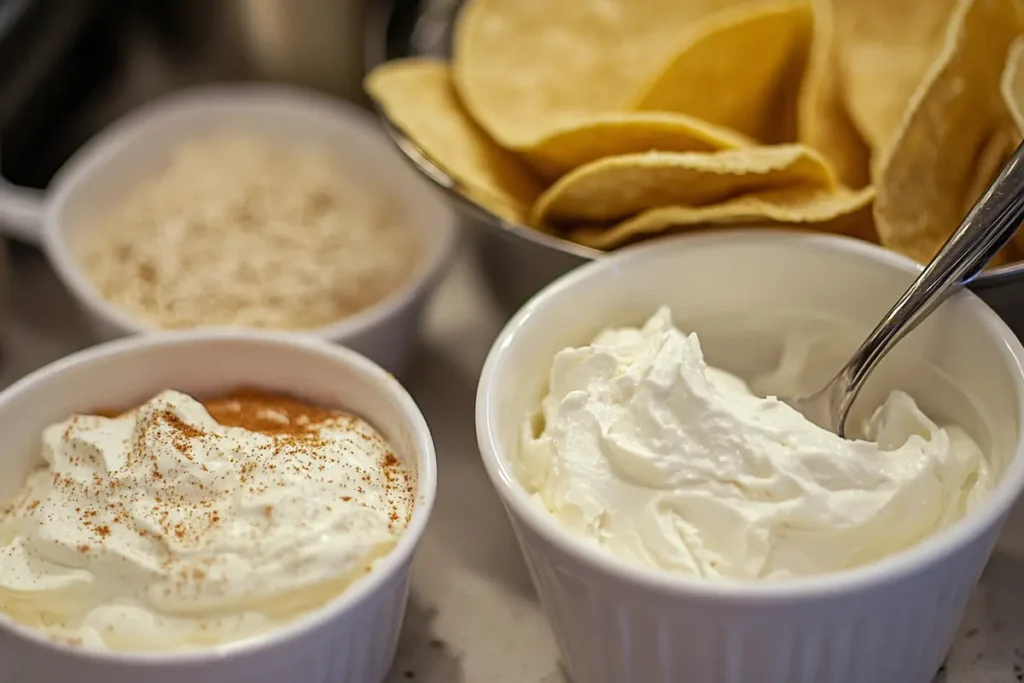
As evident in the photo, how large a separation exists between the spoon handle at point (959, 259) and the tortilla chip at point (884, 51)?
240 millimetres

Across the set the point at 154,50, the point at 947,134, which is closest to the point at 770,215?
the point at 947,134

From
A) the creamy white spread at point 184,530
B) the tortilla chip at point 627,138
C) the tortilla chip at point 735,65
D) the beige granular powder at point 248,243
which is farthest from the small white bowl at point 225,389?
the tortilla chip at point 735,65

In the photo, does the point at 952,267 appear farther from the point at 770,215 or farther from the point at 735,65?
the point at 735,65

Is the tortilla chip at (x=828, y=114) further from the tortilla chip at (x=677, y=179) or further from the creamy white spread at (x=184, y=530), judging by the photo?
the creamy white spread at (x=184, y=530)

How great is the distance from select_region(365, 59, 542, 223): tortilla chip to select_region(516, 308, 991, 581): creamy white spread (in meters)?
0.25

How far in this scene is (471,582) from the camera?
0.92m

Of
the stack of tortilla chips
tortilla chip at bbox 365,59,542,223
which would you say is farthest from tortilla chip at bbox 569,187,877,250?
tortilla chip at bbox 365,59,542,223

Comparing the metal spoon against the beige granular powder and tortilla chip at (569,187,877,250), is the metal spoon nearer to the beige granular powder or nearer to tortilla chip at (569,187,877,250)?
tortilla chip at (569,187,877,250)

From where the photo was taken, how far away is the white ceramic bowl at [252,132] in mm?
1018

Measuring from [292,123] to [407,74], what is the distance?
0.86ft

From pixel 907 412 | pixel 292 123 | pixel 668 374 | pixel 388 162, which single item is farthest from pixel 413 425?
pixel 292 123

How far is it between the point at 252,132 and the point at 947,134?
30.1 inches

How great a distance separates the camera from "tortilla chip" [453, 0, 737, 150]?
3.54ft

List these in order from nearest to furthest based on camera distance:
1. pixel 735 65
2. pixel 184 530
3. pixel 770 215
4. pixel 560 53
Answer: pixel 184 530 → pixel 770 215 → pixel 735 65 → pixel 560 53
